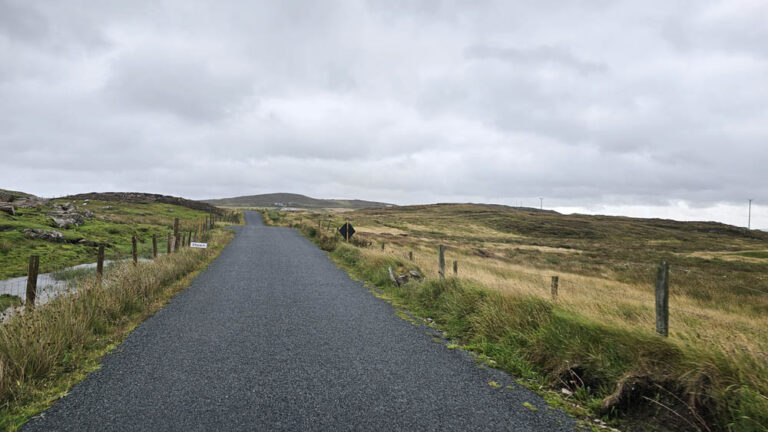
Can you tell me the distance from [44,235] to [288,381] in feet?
92.4

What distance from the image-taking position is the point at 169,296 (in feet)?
34.6

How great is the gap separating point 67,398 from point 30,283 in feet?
12.5

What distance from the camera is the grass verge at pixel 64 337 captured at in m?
4.50

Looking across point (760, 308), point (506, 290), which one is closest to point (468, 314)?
point (506, 290)

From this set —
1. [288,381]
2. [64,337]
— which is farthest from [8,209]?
[288,381]

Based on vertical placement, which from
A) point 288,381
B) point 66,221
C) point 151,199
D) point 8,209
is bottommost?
point 288,381

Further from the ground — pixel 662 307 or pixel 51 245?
pixel 662 307

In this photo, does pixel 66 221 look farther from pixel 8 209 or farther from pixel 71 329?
pixel 71 329

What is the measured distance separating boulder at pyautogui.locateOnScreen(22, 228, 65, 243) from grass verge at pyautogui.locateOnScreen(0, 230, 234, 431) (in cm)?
1995

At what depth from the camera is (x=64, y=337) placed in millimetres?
5914

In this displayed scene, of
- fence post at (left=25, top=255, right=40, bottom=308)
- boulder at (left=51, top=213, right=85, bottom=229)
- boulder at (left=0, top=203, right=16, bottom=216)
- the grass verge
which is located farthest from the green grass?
boulder at (left=0, top=203, right=16, bottom=216)

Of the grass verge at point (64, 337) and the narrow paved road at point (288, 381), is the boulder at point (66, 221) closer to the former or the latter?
the grass verge at point (64, 337)

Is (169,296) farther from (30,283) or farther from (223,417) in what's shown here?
(223,417)

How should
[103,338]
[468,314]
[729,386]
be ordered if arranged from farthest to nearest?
[468,314] < [103,338] < [729,386]
